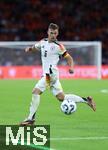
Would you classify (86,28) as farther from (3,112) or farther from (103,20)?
(3,112)

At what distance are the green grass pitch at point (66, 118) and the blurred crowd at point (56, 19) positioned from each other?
41.1 feet

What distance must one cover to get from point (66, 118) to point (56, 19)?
22.8 metres

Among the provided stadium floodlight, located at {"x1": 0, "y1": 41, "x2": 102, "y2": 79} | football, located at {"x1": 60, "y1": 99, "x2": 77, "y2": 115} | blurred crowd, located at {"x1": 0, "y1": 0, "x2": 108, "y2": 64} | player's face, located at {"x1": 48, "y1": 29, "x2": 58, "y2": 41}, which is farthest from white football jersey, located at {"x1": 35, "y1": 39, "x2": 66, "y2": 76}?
blurred crowd, located at {"x1": 0, "y1": 0, "x2": 108, "y2": 64}

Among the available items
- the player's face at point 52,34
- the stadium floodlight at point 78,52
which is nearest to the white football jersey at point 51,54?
the player's face at point 52,34

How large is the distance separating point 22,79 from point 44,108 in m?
13.4

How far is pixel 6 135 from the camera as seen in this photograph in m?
10.8

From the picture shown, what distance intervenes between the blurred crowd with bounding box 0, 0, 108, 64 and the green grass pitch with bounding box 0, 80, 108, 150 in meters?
12.5

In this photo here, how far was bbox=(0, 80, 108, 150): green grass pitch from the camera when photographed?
411 inches

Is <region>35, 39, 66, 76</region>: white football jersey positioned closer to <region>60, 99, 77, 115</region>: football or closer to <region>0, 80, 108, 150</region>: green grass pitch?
<region>60, 99, 77, 115</region>: football

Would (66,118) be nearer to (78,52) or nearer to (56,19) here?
(78,52)

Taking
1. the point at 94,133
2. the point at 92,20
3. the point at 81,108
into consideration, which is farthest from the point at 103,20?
the point at 94,133

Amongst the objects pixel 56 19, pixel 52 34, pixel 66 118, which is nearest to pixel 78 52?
pixel 56 19

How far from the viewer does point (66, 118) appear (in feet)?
47.1

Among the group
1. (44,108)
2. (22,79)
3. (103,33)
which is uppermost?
(103,33)
